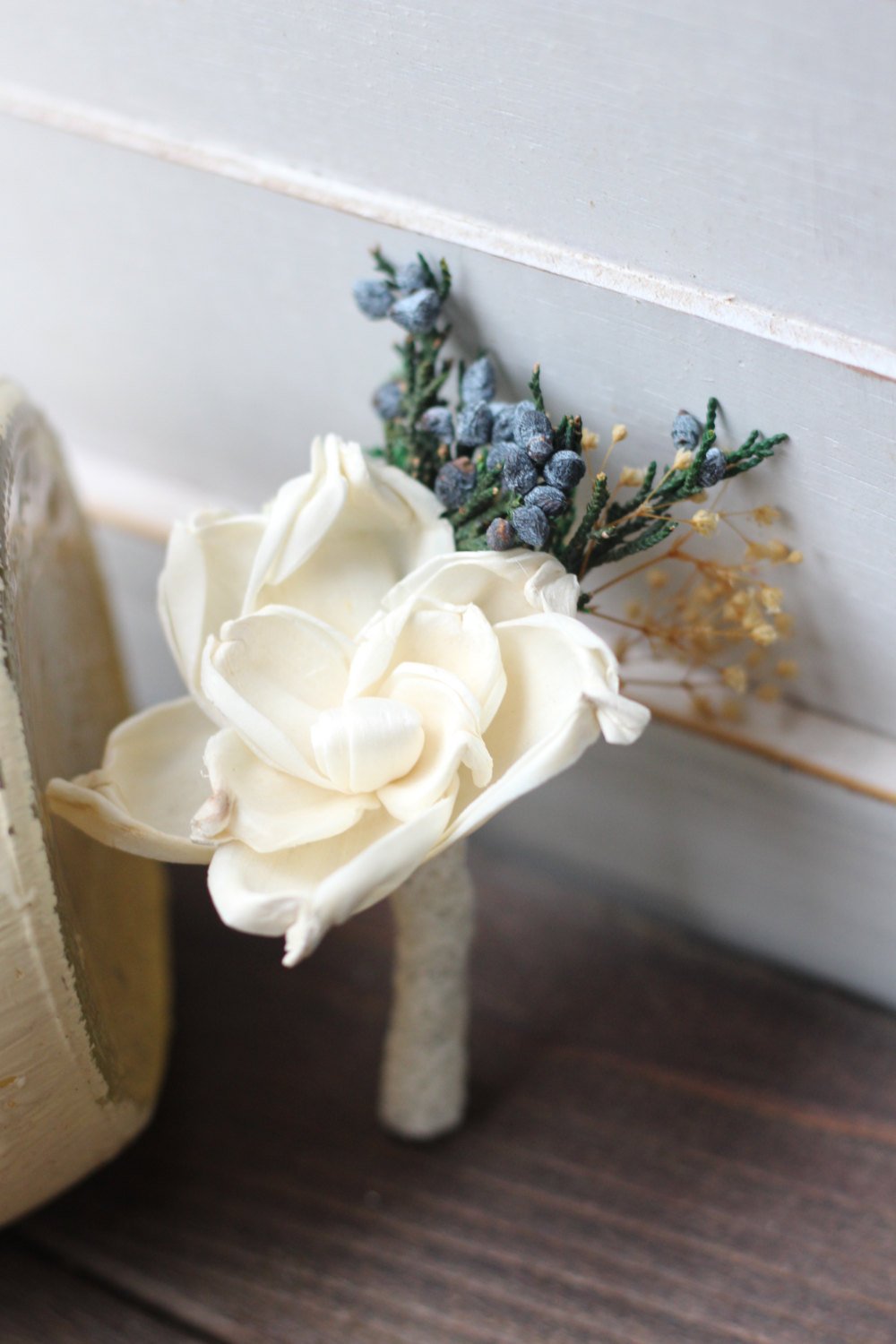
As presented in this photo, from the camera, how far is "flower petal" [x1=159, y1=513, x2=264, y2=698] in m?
0.37

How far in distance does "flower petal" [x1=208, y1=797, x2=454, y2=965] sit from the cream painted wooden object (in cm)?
5

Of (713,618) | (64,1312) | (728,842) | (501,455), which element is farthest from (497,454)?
(64,1312)

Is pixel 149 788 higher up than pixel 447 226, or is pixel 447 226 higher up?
pixel 447 226

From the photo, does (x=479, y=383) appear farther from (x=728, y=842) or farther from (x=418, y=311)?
(x=728, y=842)

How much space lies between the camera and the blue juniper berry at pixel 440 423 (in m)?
0.38

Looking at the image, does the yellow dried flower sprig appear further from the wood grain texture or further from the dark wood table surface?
the wood grain texture

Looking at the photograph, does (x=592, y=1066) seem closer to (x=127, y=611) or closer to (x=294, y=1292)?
(x=294, y=1292)

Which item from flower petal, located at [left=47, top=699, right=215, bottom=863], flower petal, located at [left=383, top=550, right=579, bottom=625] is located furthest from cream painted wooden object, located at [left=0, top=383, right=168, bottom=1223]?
flower petal, located at [left=383, top=550, right=579, bottom=625]

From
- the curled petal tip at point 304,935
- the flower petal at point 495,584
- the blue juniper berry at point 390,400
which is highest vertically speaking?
the blue juniper berry at point 390,400

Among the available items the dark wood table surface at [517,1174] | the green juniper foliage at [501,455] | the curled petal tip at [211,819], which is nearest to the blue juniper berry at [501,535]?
the green juniper foliage at [501,455]

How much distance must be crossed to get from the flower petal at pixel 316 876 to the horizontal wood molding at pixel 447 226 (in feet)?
0.51

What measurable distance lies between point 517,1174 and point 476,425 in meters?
0.28

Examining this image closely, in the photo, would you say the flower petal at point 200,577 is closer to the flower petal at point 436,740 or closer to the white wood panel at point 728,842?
the flower petal at point 436,740

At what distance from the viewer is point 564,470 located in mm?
342
